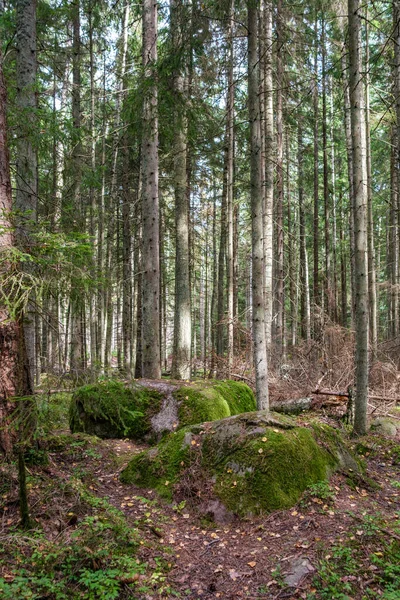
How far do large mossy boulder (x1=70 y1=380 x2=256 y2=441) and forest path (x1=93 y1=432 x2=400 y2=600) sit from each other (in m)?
1.74

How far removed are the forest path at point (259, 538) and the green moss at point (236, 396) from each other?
297 centimetres

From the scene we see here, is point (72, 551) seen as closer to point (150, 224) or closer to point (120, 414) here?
point (120, 414)

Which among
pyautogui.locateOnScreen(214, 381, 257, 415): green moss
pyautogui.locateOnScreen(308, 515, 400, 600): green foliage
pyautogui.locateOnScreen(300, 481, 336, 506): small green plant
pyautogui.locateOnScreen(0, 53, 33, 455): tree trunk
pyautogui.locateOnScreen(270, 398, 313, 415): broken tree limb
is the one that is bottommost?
pyautogui.locateOnScreen(270, 398, 313, 415): broken tree limb

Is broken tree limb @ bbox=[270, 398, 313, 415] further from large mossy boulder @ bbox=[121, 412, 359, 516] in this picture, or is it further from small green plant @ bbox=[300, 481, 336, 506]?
small green plant @ bbox=[300, 481, 336, 506]

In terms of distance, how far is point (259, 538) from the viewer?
150 inches

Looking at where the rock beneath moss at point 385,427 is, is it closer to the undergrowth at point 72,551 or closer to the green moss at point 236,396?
the green moss at point 236,396

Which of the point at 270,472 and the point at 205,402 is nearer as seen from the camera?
the point at 270,472

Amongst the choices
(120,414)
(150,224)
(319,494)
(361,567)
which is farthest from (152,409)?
(361,567)

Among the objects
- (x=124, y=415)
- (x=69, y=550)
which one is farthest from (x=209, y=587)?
(x=124, y=415)

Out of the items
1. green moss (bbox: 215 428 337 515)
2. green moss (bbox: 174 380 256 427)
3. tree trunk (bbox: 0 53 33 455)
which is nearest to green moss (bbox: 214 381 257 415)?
green moss (bbox: 174 380 256 427)

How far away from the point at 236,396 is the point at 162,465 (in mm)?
3196

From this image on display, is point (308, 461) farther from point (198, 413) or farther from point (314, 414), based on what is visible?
point (314, 414)

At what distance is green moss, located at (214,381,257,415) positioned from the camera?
24.8ft

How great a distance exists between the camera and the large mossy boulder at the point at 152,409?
6.63 metres
